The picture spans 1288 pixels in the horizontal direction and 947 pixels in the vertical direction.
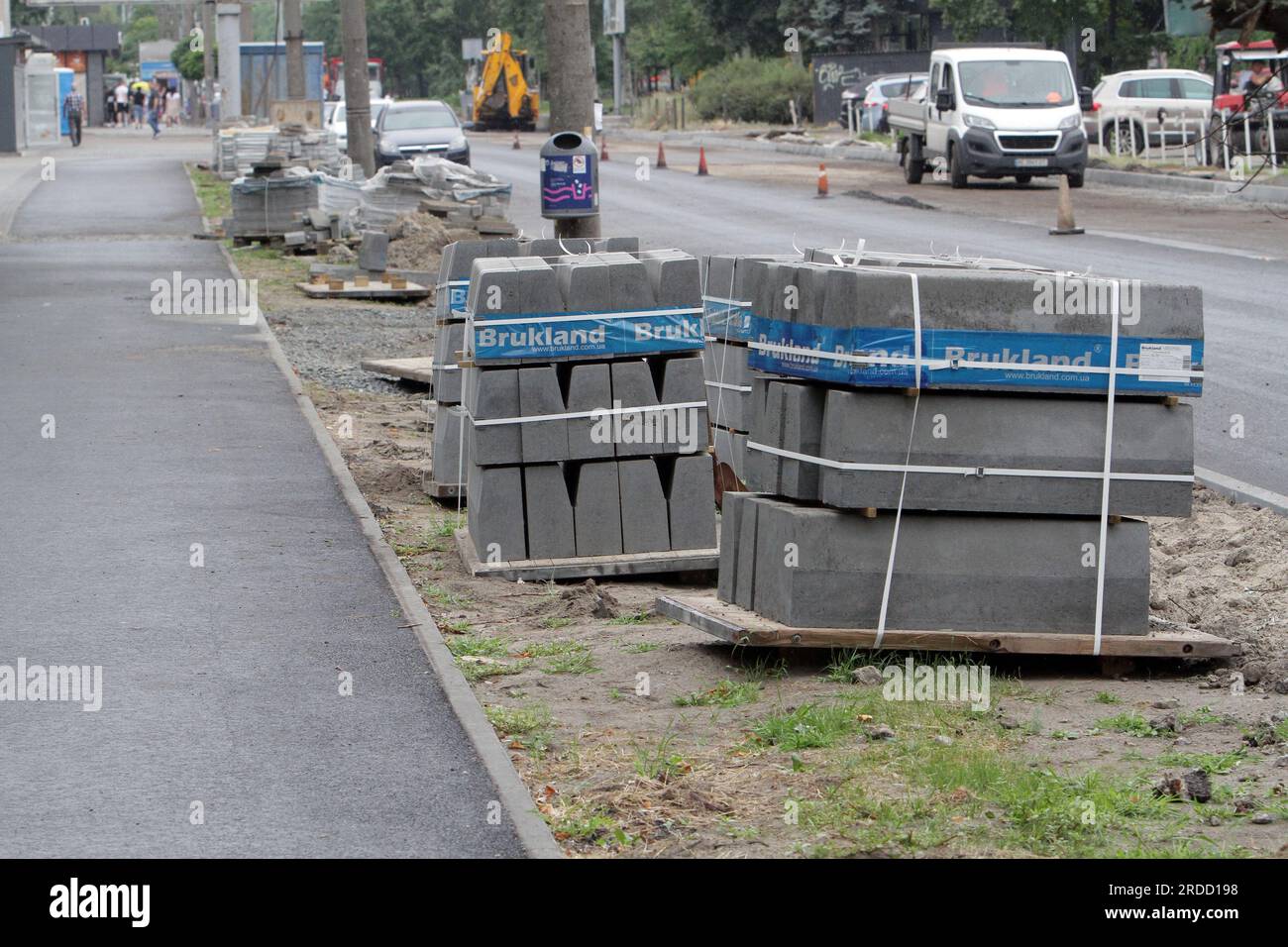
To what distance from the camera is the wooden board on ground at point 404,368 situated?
15.0m

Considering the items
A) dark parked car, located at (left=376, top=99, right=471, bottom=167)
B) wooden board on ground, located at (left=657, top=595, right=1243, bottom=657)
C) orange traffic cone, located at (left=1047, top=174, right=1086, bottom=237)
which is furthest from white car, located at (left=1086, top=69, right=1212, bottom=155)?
wooden board on ground, located at (left=657, top=595, right=1243, bottom=657)

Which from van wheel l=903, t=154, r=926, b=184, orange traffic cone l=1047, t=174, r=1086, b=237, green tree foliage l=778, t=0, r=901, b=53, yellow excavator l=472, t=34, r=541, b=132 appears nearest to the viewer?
orange traffic cone l=1047, t=174, r=1086, b=237

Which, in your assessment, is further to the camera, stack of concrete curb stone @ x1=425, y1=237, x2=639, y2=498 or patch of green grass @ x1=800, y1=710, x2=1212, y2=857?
stack of concrete curb stone @ x1=425, y1=237, x2=639, y2=498

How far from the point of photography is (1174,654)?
24.1 feet

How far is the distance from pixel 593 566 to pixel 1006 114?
25.8 m

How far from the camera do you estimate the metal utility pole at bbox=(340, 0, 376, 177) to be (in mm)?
29969

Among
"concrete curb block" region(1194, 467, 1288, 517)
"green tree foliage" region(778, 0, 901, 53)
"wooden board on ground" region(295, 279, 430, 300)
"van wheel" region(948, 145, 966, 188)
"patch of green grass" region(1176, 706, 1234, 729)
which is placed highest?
"green tree foliage" region(778, 0, 901, 53)

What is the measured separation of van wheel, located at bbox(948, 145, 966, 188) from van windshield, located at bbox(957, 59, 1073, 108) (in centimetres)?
108

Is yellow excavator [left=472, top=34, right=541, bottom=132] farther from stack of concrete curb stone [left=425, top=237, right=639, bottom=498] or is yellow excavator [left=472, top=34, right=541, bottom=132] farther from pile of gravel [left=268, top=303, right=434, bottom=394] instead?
stack of concrete curb stone [left=425, top=237, right=639, bottom=498]

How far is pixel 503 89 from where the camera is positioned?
7094 cm

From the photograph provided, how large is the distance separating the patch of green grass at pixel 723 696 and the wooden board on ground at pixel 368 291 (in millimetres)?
14791

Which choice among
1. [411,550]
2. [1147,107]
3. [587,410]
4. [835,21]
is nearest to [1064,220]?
[1147,107]

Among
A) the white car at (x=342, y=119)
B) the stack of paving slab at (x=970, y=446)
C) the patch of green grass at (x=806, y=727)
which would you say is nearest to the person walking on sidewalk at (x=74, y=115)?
the white car at (x=342, y=119)

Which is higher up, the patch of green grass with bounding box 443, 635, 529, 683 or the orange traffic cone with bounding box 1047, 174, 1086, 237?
the orange traffic cone with bounding box 1047, 174, 1086, 237
